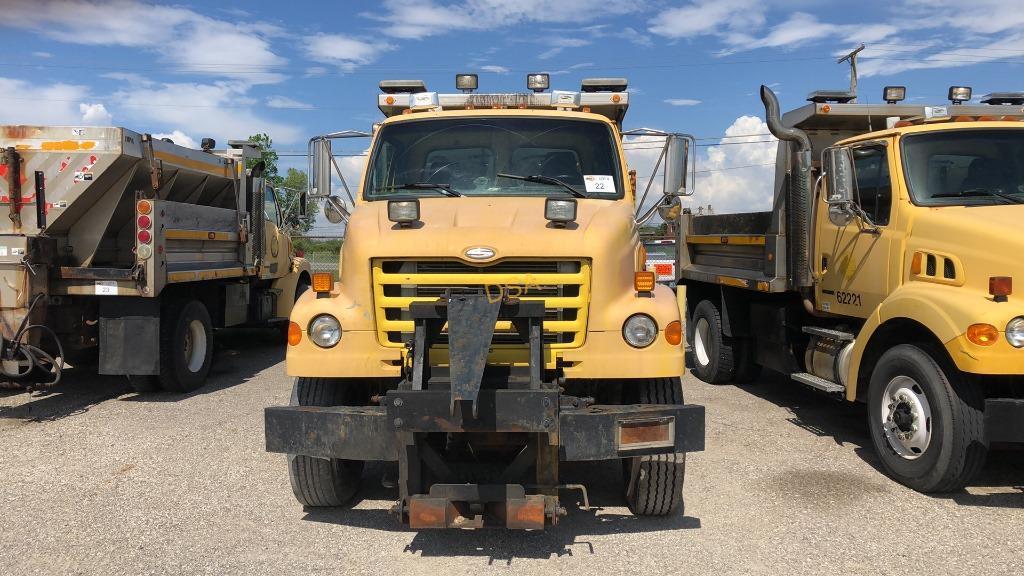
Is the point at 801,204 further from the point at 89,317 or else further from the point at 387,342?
the point at 89,317

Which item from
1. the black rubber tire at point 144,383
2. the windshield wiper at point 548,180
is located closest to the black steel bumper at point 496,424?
the windshield wiper at point 548,180

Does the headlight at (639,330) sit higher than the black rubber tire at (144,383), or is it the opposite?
the headlight at (639,330)

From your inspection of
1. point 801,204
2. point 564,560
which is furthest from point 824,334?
point 564,560

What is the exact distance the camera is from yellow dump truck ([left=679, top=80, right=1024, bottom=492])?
4676 millimetres

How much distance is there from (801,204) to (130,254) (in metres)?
7.07

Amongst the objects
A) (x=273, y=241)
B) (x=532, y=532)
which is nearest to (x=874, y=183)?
(x=532, y=532)

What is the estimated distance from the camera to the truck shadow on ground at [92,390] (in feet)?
24.5

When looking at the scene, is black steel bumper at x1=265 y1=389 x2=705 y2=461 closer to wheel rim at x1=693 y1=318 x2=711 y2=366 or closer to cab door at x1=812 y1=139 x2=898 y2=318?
cab door at x1=812 y1=139 x2=898 y2=318

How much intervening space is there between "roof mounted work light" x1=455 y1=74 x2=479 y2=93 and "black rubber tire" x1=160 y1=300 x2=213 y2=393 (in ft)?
14.1

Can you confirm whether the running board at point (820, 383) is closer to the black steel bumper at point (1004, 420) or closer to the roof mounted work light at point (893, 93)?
the black steel bumper at point (1004, 420)

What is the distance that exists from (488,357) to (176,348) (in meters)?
5.32

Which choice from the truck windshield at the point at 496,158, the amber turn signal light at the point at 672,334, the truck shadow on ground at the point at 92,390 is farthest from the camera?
the truck shadow on ground at the point at 92,390

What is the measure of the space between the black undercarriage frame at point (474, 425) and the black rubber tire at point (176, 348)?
478 cm

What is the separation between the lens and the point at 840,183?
5.74 meters
